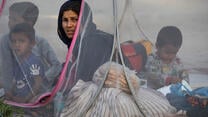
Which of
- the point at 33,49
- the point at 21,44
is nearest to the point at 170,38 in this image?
the point at 33,49

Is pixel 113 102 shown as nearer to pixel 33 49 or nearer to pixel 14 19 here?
pixel 33 49

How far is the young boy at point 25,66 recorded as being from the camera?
4.31m

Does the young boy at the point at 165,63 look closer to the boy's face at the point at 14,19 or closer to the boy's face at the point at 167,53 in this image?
the boy's face at the point at 167,53

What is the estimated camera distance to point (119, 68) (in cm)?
417

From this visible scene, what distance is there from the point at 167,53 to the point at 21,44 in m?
1.30

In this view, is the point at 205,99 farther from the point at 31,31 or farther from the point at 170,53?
the point at 31,31

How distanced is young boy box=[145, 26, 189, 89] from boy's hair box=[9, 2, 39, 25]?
107 centimetres

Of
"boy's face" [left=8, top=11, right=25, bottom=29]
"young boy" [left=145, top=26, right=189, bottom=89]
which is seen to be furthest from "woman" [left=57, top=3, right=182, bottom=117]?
"boy's face" [left=8, top=11, right=25, bottom=29]

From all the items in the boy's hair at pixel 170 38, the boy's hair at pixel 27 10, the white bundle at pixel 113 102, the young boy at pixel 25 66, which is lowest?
the white bundle at pixel 113 102

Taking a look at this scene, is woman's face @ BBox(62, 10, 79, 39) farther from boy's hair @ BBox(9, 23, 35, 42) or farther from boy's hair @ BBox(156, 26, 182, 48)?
boy's hair @ BBox(156, 26, 182, 48)

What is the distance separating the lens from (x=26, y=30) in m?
4.33

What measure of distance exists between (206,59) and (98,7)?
105 centimetres

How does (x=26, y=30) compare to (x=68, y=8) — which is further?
(x=26, y=30)

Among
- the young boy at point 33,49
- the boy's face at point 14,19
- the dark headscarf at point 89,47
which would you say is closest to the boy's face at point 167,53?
the dark headscarf at point 89,47
